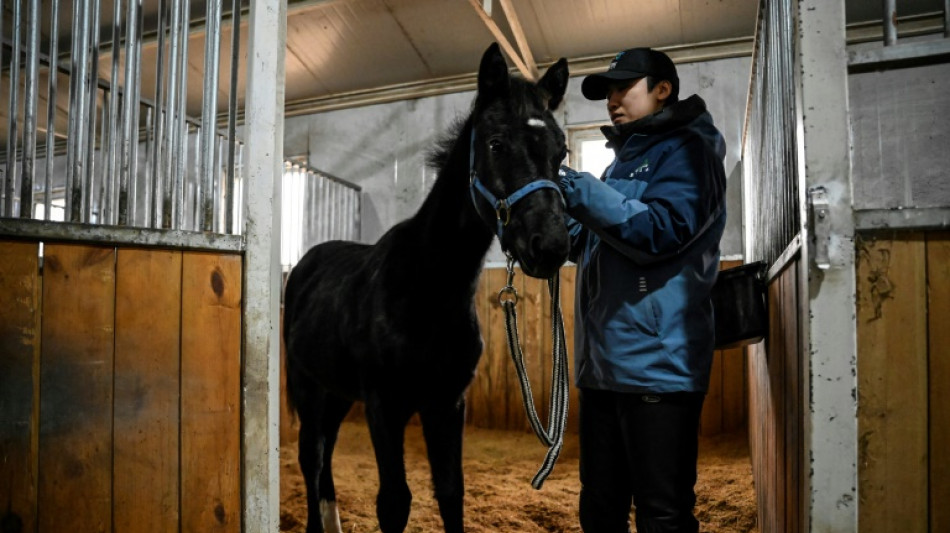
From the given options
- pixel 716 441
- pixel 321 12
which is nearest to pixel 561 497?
pixel 716 441

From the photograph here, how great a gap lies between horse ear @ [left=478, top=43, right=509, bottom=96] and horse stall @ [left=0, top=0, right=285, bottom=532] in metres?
0.58

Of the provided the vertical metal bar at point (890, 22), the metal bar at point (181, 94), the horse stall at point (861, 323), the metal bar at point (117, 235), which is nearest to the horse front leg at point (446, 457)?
the metal bar at point (117, 235)

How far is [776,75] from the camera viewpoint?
1625mm

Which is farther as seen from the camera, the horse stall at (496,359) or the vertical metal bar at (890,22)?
the horse stall at (496,359)

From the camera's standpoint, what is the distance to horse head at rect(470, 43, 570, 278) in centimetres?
140

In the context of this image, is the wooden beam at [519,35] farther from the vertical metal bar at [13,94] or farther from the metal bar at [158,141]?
the vertical metal bar at [13,94]

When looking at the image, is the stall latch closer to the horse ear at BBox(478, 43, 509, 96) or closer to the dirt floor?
the horse ear at BBox(478, 43, 509, 96)

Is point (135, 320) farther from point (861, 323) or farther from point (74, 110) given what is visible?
point (861, 323)

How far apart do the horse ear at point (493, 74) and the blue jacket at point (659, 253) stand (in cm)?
47

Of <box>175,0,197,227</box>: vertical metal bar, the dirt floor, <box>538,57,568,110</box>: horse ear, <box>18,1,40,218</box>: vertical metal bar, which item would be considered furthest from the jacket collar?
the dirt floor

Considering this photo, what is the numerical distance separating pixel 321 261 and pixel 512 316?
2.13 metres

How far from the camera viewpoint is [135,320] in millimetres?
1236

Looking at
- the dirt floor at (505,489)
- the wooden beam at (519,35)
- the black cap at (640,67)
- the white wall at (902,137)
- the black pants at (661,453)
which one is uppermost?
the wooden beam at (519,35)

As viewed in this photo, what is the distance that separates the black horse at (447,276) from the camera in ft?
5.00
